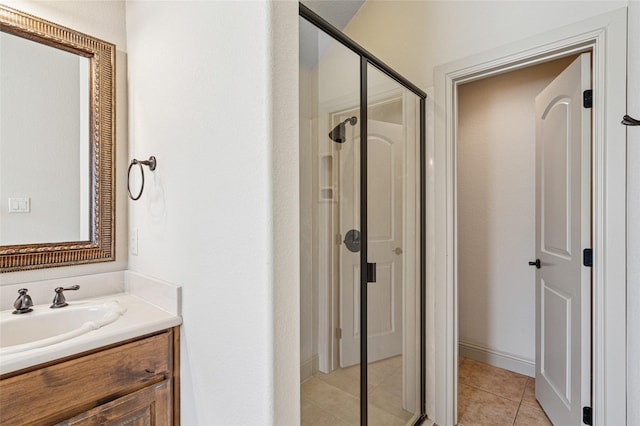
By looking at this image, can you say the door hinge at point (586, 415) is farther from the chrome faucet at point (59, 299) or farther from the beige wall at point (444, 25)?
the chrome faucet at point (59, 299)

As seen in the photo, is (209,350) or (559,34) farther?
(559,34)

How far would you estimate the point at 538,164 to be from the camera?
2.14 m

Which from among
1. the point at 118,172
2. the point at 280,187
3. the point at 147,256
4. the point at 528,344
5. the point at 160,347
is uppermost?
the point at 118,172

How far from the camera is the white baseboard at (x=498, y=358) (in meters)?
2.45

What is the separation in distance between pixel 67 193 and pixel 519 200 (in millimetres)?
2924

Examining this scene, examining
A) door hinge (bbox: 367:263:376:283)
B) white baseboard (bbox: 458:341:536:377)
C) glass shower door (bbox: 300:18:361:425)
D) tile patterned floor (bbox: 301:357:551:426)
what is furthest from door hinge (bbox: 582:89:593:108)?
white baseboard (bbox: 458:341:536:377)

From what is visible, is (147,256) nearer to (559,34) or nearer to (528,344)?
(559,34)

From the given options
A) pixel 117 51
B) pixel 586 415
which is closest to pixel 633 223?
pixel 586 415

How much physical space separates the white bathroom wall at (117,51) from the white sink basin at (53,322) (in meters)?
0.21

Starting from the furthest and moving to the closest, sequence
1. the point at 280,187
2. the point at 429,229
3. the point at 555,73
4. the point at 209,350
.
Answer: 1. the point at 555,73
2. the point at 429,229
3. the point at 209,350
4. the point at 280,187

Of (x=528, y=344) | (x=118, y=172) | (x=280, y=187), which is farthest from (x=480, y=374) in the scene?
(x=118, y=172)

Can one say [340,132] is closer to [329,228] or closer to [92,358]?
[329,228]

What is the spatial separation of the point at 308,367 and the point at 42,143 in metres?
1.45

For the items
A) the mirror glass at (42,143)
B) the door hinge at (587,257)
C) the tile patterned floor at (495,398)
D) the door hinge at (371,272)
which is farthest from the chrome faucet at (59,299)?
the door hinge at (587,257)
